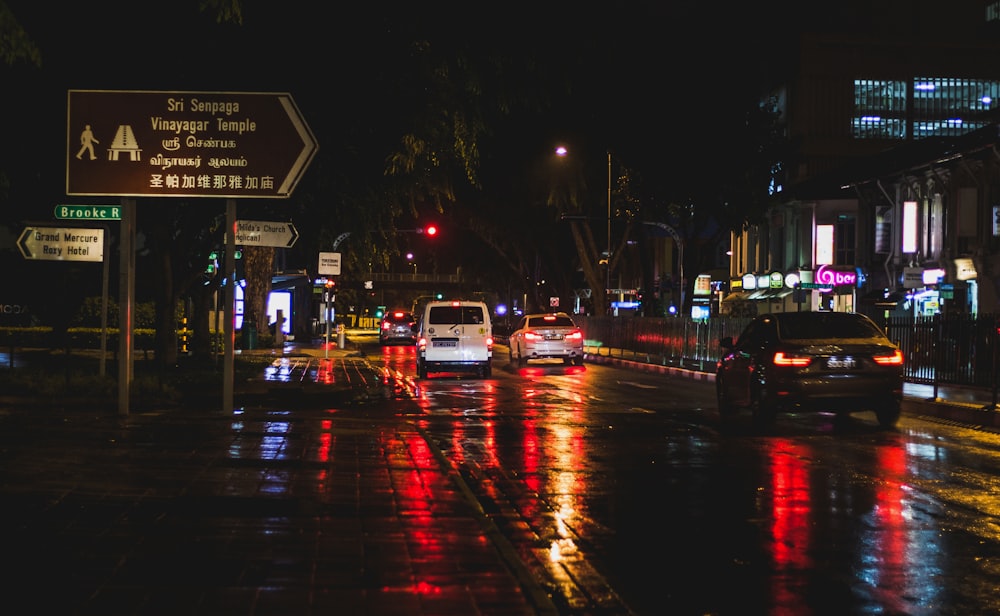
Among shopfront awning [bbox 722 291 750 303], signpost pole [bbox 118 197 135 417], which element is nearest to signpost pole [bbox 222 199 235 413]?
signpost pole [bbox 118 197 135 417]

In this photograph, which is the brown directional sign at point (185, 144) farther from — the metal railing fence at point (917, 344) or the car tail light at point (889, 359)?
the metal railing fence at point (917, 344)

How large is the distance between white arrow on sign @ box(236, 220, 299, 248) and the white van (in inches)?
382

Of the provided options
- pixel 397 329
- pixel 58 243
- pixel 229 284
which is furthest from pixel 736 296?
pixel 229 284

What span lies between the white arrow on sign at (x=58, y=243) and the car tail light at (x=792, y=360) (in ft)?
35.1

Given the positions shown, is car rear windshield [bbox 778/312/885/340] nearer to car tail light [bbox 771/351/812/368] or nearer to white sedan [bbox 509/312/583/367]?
car tail light [bbox 771/351/812/368]

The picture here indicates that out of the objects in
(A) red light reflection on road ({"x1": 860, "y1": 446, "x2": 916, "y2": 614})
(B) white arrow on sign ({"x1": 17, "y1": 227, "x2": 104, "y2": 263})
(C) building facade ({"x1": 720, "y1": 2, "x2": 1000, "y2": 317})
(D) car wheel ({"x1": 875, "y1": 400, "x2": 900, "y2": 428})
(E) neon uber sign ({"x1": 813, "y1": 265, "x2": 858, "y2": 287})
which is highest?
(C) building facade ({"x1": 720, "y1": 2, "x2": 1000, "y2": 317})

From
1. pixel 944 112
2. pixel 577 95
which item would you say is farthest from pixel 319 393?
pixel 944 112

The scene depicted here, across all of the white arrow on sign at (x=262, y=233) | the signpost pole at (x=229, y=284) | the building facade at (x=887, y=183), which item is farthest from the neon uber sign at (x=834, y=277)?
the signpost pole at (x=229, y=284)

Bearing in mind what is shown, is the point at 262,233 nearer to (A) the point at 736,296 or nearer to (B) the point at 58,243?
(B) the point at 58,243

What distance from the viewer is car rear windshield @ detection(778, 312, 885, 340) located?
16.0 meters

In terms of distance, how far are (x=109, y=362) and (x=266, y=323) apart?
2022 centimetres

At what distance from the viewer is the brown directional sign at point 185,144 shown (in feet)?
50.4

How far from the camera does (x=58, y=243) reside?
59.1 feet

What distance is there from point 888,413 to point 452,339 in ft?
44.7
